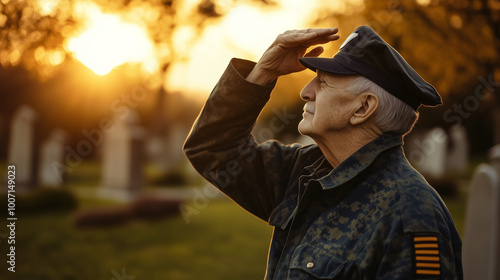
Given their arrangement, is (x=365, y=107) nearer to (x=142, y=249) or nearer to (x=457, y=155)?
(x=142, y=249)

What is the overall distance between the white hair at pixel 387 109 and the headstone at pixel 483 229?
10.4 feet

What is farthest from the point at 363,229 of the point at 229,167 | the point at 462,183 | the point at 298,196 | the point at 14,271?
the point at 462,183

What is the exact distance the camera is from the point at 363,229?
1.55m

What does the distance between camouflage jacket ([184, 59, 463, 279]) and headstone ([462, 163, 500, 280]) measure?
3.08 meters

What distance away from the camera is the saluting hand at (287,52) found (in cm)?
185

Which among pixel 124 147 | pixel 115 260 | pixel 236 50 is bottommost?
pixel 115 260

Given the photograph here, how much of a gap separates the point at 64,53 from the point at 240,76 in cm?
670

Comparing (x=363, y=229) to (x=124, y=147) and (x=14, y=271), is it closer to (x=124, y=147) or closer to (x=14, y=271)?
(x=14, y=271)

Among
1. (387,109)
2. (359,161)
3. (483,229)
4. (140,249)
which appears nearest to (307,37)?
(387,109)

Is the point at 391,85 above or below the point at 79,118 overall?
below

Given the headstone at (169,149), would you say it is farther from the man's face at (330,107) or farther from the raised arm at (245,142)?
the man's face at (330,107)

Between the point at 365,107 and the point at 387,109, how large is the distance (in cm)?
8

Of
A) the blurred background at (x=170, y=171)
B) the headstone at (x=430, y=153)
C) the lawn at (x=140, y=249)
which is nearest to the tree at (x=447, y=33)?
the blurred background at (x=170, y=171)

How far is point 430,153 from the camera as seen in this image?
18875 millimetres
